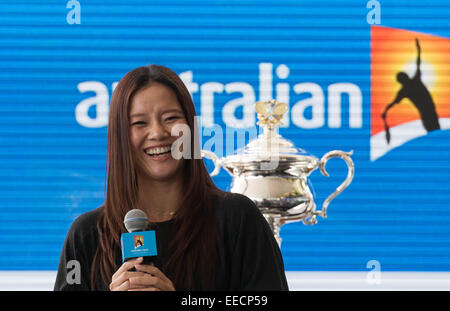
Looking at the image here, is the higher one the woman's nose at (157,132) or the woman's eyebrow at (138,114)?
the woman's eyebrow at (138,114)

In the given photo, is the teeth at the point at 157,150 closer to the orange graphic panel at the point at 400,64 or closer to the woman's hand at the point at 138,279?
the woman's hand at the point at 138,279

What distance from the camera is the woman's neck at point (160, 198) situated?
3.82 ft

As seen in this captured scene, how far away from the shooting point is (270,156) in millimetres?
1680

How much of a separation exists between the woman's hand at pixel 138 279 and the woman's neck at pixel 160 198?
Result: 22cm

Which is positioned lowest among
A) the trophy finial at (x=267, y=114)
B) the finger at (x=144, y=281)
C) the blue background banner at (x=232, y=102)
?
the finger at (x=144, y=281)

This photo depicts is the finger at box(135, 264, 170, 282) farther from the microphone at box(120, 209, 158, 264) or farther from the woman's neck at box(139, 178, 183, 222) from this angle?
the woman's neck at box(139, 178, 183, 222)

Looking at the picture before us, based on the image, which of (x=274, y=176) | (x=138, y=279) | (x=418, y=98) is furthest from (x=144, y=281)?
(x=418, y=98)

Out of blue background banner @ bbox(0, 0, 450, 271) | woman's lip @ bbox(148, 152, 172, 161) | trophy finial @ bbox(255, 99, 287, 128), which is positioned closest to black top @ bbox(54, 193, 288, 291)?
woman's lip @ bbox(148, 152, 172, 161)

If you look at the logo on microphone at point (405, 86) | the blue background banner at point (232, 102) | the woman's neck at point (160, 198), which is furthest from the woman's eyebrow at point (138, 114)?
the logo on microphone at point (405, 86)

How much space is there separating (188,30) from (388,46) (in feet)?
3.36

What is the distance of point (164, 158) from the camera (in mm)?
1132

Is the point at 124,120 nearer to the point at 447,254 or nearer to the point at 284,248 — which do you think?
the point at 284,248
